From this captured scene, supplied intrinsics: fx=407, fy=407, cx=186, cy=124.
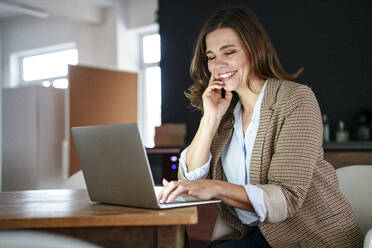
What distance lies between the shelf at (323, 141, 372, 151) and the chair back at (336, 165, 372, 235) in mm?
1452

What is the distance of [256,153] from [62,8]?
21.5 ft

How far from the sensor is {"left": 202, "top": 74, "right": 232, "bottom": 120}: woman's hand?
1.72 metres

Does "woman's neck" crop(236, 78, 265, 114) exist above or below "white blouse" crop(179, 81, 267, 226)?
above

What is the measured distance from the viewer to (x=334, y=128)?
3789mm

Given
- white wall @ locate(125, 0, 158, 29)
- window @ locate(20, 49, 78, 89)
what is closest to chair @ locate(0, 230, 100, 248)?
white wall @ locate(125, 0, 158, 29)

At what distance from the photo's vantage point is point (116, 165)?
1.12 m

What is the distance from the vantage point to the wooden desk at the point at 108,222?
967mm

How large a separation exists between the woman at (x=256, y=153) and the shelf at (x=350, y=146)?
1512 millimetres

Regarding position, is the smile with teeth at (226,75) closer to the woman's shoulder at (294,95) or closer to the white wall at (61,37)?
the woman's shoulder at (294,95)

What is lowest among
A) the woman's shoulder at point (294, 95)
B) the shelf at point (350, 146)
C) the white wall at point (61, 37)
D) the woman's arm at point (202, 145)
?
the shelf at point (350, 146)

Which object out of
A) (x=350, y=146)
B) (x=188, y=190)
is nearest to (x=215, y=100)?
(x=188, y=190)

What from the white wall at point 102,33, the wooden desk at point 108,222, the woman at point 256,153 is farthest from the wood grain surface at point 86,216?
the white wall at point 102,33

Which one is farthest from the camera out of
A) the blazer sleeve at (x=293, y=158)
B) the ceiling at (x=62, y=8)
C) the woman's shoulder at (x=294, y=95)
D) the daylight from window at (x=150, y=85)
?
the daylight from window at (x=150, y=85)

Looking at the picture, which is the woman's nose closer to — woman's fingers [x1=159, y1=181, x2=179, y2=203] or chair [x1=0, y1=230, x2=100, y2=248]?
woman's fingers [x1=159, y1=181, x2=179, y2=203]
